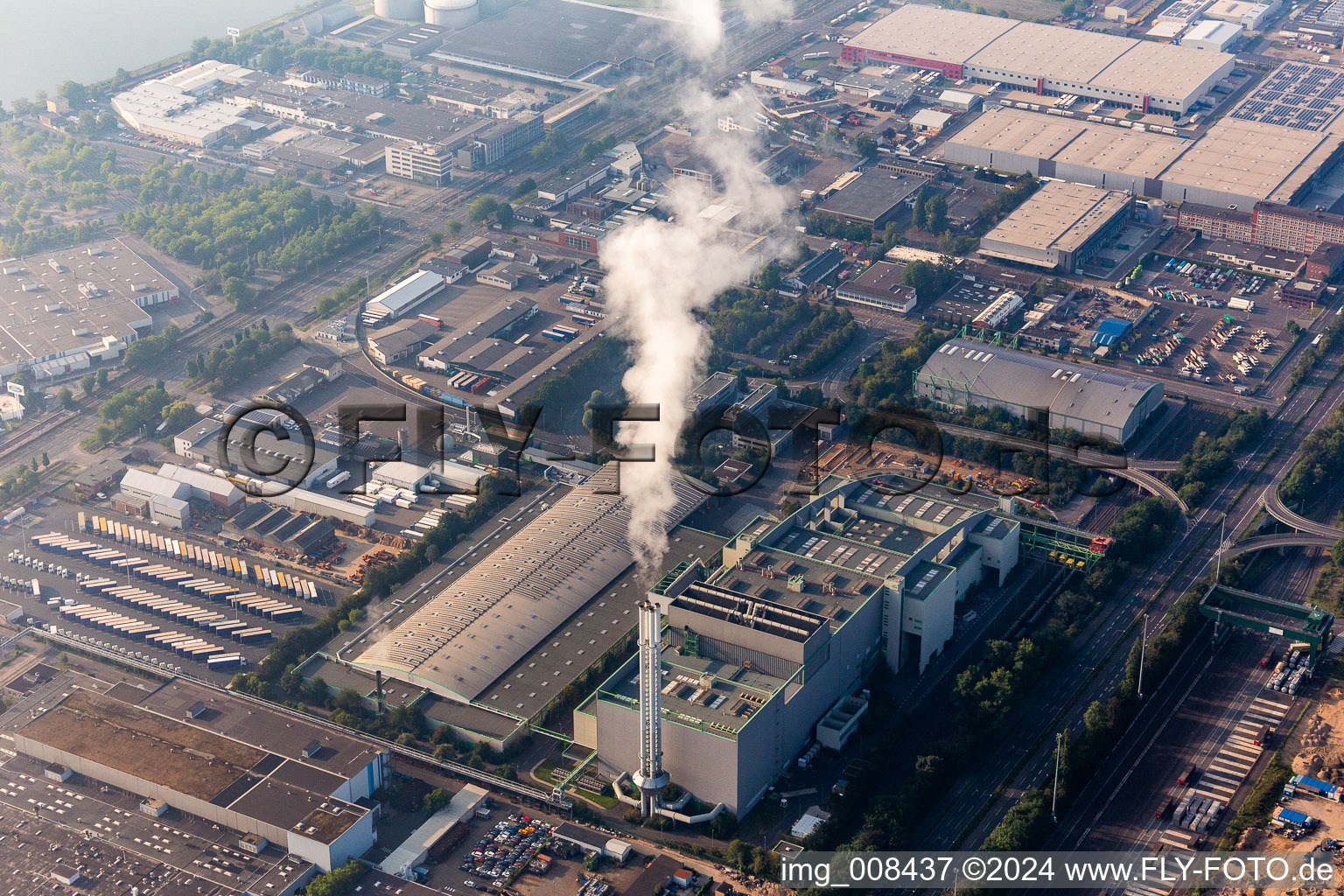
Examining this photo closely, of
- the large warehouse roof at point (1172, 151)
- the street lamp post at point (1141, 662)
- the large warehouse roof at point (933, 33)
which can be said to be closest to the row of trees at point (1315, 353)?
the large warehouse roof at point (1172, 151)

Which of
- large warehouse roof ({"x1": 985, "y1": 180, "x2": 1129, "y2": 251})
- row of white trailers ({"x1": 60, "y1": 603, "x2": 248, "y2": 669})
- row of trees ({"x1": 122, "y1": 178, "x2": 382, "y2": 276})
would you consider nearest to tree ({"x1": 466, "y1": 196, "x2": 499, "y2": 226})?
row of trees ({"x1": 122, "y1": 178, "x2": 382, "y2": 276})

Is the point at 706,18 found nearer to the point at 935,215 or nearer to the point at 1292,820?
the point at 935,215

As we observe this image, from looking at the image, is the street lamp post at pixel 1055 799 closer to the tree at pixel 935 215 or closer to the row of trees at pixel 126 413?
the row of trees at pixel 126 413

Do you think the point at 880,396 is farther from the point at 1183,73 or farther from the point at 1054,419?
the point at 1183,73

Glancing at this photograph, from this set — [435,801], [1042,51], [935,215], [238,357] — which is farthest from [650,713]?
[1042,51]

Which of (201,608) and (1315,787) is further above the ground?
(1315,787)

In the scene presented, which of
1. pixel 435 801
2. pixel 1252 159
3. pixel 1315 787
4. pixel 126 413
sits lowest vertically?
pixel 435 801

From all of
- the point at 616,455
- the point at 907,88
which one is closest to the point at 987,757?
the point at 616,455

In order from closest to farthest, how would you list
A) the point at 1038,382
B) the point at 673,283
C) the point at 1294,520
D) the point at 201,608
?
the point at 201,608 → the point at 1294,520 → the point at 1038,382 → the point at 673,283
